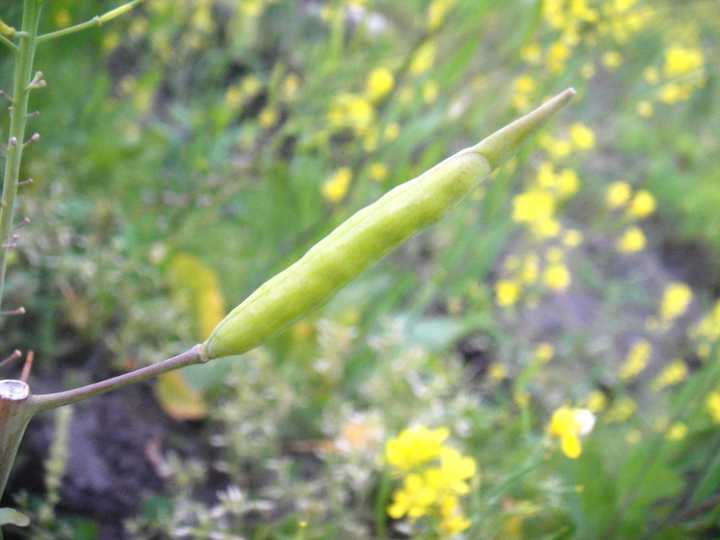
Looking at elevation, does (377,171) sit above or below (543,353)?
above

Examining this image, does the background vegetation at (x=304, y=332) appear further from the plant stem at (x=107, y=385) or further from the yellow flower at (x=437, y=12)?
the plant stem at (x=107, y=385)

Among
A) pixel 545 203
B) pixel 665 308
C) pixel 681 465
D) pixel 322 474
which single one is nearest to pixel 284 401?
pixel 322 474

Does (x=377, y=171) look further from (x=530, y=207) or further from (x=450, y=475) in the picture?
(x=450, y=475)

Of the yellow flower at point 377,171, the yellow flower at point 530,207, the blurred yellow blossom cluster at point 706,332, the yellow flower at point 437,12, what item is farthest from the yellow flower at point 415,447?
the blurred yellow blossom cluster at point 706,332

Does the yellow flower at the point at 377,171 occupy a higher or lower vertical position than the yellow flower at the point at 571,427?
higher

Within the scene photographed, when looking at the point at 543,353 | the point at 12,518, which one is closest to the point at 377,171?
the point at 543,353

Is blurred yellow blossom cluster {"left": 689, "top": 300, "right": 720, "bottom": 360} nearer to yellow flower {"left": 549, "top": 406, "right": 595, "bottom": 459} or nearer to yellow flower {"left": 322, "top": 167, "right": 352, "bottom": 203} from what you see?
yellow flower {"left": 322, "top": 167, "right": 352, "bottom": 203}
